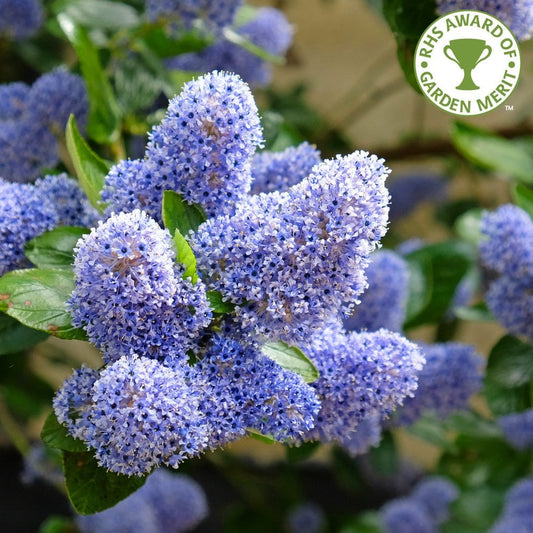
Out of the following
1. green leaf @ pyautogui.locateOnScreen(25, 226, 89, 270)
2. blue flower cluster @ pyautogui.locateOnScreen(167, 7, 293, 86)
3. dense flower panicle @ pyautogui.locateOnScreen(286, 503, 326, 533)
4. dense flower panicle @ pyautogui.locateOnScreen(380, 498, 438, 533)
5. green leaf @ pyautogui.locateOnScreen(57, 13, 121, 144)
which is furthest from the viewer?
dense flower panicle @ pyautogui.locateOnScreen(286, 503, 326, 533)

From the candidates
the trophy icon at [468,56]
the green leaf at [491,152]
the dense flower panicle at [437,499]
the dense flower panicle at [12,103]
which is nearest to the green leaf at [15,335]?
the dense flower panicle at [12,103]

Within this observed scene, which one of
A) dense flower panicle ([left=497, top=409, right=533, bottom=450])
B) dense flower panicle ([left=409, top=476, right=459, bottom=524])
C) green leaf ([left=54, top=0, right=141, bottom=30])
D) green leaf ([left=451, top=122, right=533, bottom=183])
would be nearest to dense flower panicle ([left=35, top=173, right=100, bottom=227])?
green leaf ([left=54, top=0, right=141, bottom=30])

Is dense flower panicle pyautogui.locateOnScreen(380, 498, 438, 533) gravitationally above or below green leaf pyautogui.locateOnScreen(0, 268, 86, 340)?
below

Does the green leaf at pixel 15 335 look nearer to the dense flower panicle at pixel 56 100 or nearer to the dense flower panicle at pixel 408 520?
the dense flower panicle at pixel 56 100

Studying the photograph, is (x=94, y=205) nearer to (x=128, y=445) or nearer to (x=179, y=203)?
(x=179, y=203)

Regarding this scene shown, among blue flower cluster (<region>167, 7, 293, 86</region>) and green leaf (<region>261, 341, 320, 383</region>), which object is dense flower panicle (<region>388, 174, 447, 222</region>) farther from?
green leaf (<region>261, 341, 320, 383</region>)

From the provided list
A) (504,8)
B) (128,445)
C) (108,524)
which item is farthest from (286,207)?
(108,524)
